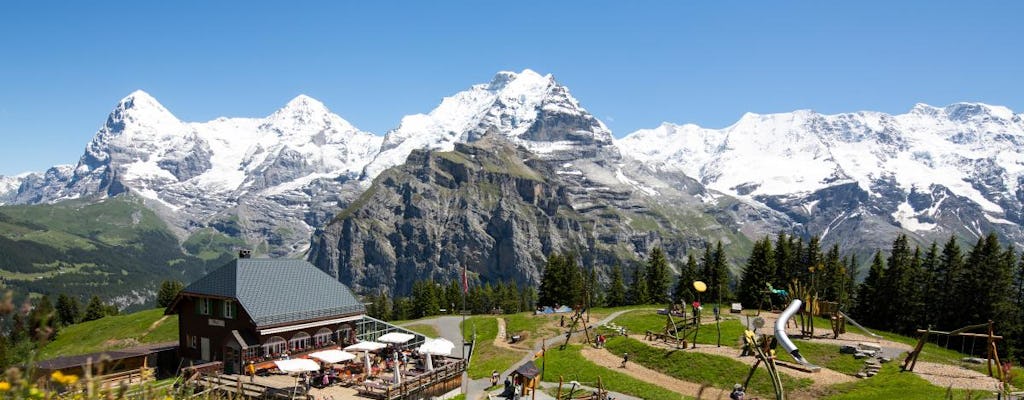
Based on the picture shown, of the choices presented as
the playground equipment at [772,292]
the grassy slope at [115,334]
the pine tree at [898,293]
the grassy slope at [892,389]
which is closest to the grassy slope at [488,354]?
the playground equipment at [772,292]

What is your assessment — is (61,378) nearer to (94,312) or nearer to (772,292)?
(772,292)

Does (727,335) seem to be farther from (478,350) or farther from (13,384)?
(13,384)

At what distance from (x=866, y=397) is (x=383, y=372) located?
1471 inches

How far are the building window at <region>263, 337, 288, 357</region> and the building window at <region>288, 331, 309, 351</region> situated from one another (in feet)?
2.29

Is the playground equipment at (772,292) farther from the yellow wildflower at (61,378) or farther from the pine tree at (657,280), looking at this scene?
the yellow wildflower at (61,378)

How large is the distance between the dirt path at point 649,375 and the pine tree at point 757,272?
48.1 meters

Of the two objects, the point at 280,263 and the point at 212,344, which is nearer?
the point at 212,344

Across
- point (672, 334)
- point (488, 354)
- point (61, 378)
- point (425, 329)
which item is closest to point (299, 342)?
point (488, 354)

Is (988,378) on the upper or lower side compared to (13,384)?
lower

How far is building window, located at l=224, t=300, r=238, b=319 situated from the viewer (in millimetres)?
54188

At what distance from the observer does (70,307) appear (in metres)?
121

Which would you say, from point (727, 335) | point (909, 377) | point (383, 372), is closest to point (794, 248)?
point (727, 335)

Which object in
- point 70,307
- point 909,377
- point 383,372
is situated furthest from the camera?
point 70,307

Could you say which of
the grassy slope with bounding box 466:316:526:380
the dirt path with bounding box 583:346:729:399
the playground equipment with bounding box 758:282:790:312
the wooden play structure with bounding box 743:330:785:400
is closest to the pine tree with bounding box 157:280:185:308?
the grassy slope with bounding box 466:316:526:380
